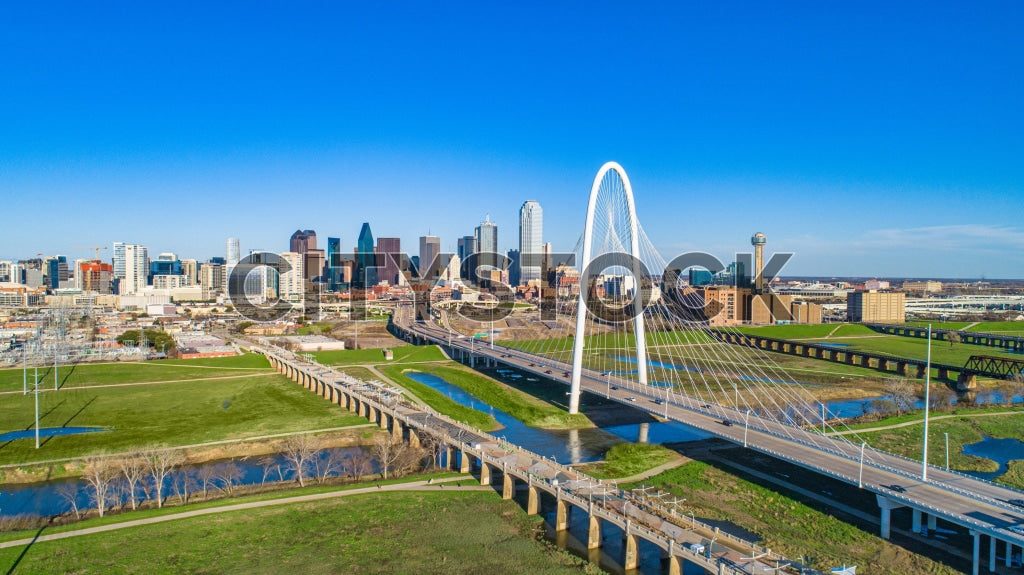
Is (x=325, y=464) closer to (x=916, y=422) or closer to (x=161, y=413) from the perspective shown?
(x=161, y=413)

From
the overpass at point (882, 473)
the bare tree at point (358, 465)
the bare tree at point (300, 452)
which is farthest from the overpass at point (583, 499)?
the overpass at point (882, 473)

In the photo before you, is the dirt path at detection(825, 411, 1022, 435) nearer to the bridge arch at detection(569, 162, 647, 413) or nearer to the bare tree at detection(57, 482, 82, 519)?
the bridge arch at detection(569, 162, 647, 413)

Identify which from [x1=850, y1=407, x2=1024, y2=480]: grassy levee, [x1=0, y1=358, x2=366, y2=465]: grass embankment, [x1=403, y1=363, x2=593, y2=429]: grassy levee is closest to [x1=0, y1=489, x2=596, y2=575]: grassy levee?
[x1=0, y1=358, x2=366, y2=465]: grass embankment

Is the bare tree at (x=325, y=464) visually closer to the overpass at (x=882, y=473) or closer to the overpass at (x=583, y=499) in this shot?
the overpass at (x=583, y=499)

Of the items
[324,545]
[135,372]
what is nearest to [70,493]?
[324,545]

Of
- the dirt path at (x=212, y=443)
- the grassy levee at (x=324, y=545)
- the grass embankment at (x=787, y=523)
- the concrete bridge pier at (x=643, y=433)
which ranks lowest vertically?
the dirt path at (x=212, y=443)

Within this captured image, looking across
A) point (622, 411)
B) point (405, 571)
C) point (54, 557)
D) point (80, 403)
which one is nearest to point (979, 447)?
point (622, 411)
